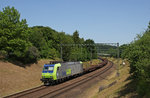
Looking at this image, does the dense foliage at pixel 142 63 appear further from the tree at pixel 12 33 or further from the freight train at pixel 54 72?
the tree at pixel 12 33

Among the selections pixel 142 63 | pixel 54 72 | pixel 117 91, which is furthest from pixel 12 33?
pixel 142 63

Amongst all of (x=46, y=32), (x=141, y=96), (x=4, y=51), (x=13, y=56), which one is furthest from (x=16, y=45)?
(x=46, y=32)

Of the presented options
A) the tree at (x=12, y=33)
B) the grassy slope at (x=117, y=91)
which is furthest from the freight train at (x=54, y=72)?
the tree at (x=12, y=33)

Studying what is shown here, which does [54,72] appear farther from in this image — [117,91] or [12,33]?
[12,33]

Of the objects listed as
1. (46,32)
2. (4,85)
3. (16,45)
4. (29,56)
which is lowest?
(4,85)

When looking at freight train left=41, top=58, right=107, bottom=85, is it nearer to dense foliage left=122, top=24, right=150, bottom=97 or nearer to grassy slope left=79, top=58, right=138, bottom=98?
grassy slope left=79, top=58, right=138, bottom=98

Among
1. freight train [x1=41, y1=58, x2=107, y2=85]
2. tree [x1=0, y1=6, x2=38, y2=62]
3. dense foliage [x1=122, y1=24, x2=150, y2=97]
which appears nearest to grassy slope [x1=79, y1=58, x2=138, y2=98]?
dense foliage [x1=122, y1=24, x2=150, y2=97]

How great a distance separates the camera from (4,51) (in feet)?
111

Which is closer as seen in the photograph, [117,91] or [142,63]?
[142,63]

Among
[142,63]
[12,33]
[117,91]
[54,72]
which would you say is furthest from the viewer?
[12,33]

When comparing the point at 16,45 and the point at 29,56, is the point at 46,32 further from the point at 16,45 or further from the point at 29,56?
the point at 16,45

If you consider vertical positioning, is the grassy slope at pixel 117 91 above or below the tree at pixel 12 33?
below

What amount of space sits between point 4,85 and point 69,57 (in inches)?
1547

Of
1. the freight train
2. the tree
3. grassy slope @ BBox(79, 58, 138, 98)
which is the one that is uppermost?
the tree
